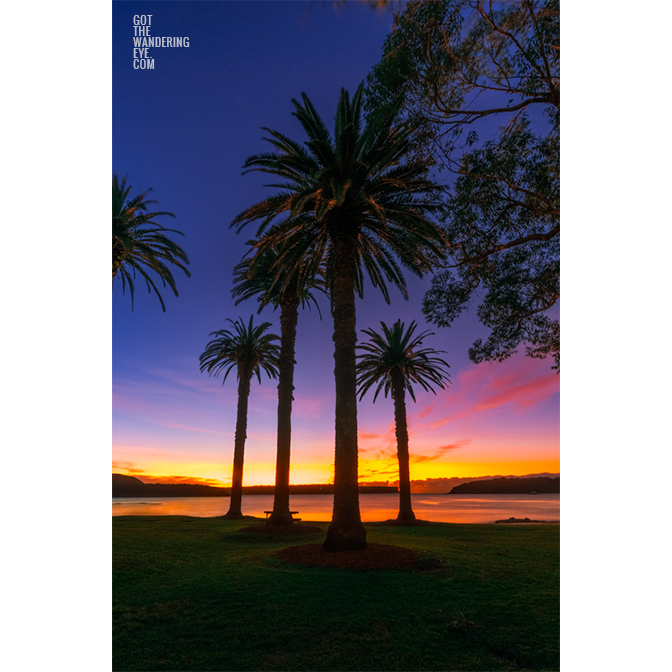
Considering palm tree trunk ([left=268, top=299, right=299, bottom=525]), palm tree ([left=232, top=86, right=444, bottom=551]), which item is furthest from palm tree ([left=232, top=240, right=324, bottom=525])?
palm tree ([left=232, top=86, right=444, bottom=551])

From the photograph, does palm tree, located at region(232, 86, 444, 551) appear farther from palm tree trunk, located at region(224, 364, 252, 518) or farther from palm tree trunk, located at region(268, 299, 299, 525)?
palm tree trunk, located at region(224, 364, 252, 518)

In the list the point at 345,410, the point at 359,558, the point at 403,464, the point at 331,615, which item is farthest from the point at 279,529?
the point at 331,615

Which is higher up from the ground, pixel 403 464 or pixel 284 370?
pixel 284 370

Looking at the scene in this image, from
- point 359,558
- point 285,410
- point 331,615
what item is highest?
point 285,410

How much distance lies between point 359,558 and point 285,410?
10.9 metres

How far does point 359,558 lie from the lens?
11797 mm

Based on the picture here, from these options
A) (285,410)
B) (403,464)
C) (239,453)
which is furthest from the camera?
(239,453)

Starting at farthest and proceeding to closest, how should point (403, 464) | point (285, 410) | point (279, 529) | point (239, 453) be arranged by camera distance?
1. point (239, 453)
2. point (403, 464)
3. point (285, 410)
4. point (279, 529)

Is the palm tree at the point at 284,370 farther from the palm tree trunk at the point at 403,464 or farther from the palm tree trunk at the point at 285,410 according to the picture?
the palm tree trunk at the point at 403,464

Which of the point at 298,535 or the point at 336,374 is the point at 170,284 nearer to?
the point at 336,374

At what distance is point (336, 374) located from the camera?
14047mm

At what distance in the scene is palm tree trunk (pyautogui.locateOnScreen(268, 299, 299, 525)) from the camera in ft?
69.6

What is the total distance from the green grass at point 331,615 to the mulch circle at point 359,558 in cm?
40

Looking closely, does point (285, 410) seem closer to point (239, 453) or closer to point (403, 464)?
point (239, 453)
